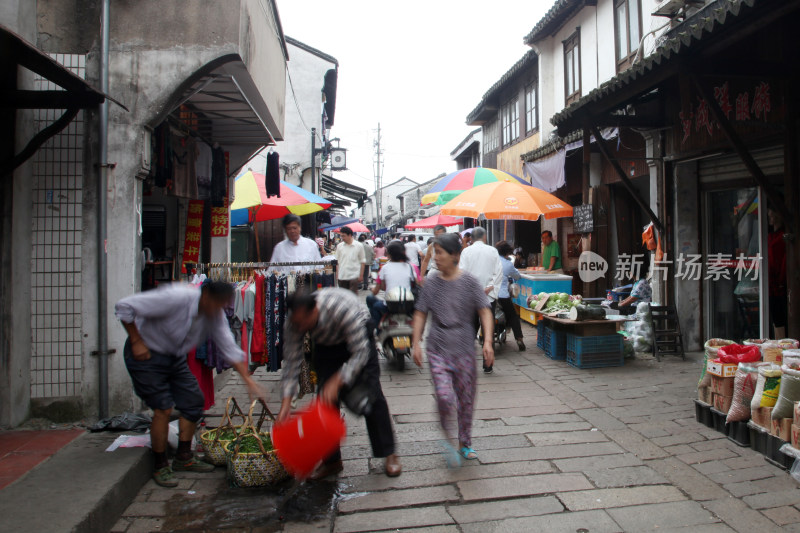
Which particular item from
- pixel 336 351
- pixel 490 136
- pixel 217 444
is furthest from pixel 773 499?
pixel 490 136

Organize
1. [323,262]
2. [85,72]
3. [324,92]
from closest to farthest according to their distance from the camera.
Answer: [85,72] < [323,262] < [324,92]

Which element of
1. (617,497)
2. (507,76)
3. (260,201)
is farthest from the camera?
(507,76)

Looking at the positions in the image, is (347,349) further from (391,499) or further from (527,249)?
(527,249)

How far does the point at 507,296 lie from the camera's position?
905cm

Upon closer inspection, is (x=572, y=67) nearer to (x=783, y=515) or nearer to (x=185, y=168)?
(x=185, y=168)

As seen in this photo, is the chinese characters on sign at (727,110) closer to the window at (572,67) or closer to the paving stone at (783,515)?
the paving stone at (783,515)

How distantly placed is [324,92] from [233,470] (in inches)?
868

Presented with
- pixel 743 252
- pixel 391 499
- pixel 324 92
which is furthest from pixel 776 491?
pixel 324 92

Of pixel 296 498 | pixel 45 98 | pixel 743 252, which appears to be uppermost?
pixel 45 98

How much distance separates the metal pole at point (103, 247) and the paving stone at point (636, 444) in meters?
4.57

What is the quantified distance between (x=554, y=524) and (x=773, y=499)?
5.04ft

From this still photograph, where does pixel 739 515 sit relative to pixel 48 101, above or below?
below

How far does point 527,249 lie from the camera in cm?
1839

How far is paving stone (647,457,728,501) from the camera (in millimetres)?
3969
